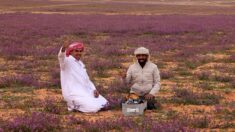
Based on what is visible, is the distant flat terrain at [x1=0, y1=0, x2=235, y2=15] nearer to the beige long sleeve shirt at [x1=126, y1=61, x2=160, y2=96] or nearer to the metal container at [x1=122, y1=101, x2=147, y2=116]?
the beige long sleeve shirt at [x1=126, y1=61, x2=160, y2=96]

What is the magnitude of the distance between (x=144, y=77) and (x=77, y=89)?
56.5 inches

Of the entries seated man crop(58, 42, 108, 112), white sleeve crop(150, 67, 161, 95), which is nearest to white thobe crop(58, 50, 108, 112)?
seated man crop(58, 42, 108, 112)

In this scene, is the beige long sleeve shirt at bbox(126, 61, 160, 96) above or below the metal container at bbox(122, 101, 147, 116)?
above

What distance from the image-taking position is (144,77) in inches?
400

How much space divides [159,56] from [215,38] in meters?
8.42

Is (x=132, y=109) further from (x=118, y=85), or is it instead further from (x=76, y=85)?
(x=118, y=85)

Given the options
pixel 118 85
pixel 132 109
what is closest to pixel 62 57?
pixel 132 109

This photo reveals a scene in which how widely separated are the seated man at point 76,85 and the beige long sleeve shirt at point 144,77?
0.77 m

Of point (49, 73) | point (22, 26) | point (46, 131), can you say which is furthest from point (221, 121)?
point (22, 26)

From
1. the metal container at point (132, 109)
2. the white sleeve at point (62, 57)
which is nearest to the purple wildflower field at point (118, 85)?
the metal container at point (132, 109)

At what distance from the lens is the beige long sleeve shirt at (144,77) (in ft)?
33.3

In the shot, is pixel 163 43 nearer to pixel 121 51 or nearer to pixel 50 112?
pixel 121 51

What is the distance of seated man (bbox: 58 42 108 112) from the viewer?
33.3 ft

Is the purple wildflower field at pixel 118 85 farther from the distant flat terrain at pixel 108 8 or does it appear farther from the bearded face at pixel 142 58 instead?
the distant flat terrain at pixel 108 8
